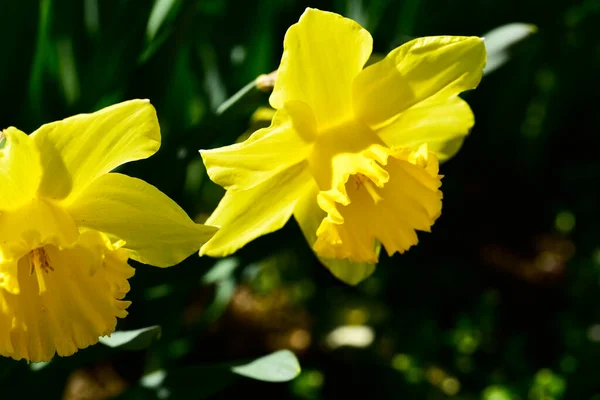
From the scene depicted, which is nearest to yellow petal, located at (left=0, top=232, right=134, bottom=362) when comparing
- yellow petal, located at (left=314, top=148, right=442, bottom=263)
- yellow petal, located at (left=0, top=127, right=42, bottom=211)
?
yellow petal, located at (left=0, top=127, right=42, bottom=211)

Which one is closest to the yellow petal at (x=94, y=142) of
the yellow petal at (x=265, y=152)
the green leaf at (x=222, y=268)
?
the yellow petal at (x=265, y=152)

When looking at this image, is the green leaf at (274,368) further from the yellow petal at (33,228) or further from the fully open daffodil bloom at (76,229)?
the yellow petal at (33,228)

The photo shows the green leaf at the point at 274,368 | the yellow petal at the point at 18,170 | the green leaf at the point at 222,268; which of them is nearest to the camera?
the yellow petal at the point at 18,170

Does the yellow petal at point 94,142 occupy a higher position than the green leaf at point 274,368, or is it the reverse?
the yellow petal at point 94,142

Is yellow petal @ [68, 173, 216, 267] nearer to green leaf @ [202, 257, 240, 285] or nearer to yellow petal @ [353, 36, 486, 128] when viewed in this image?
yellow petal @ [353, 36, 486, 128]

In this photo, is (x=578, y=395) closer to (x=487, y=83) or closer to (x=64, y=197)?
(x=487, y=83)

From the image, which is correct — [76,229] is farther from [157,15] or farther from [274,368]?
[157,15]
